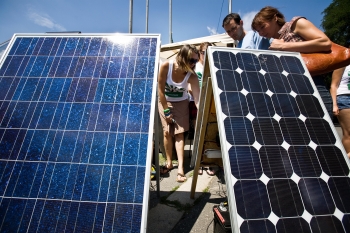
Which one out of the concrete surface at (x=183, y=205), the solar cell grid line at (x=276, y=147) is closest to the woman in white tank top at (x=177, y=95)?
the concrete surface at (x=183, y=205)

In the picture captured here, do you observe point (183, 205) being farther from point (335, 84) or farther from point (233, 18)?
point (335, 84)

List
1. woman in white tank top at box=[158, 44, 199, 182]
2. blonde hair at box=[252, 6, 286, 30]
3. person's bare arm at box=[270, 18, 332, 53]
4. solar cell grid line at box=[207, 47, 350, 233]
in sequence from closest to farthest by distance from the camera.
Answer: solar cell grid line at box=[207, 47, 350, 233], person's bare arm at box=[270, 18, 332, 53], blonde hair at box=[252, 6, 286, 30], woman in white tank top at box=[158, 44, 199, 182]

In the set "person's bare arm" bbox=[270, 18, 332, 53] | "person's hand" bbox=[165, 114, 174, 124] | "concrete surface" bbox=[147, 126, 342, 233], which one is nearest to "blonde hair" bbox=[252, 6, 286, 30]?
"person's bare arm" bbox=[270, 18, 332, 53]

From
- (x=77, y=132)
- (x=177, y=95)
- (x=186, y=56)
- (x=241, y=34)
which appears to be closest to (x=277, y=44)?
(x=241, y=34)

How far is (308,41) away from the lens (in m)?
2.70

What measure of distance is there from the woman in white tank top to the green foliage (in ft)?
109

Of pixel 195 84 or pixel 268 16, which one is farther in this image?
pixel 195 84

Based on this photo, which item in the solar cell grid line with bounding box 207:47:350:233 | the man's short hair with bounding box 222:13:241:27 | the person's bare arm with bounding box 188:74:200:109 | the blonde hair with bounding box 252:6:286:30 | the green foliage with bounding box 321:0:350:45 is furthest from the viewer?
the green foliage with bounding box 321:0:350:45

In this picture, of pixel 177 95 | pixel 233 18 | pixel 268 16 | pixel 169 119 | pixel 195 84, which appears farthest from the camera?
pixel 177 95

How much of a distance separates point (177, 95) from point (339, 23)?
3547 centimetres

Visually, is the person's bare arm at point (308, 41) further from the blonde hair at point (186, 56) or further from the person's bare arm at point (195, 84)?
the person's bare arm at point (195, 84)

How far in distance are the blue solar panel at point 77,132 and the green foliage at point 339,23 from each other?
35.1 meters

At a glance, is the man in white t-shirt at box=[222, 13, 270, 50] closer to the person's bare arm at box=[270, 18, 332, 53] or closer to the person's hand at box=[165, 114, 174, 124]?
A: the person's bare arm at box=[270, 18, 332, 53]

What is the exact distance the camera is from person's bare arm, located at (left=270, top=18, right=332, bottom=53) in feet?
8.62
